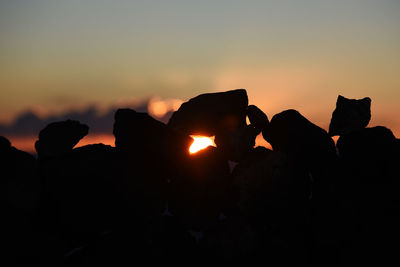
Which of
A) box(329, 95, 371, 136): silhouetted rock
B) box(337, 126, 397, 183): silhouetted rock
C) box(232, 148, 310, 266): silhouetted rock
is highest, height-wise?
box(329, 95, 371, 136): silhouetted rock

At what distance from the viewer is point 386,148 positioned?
757cm

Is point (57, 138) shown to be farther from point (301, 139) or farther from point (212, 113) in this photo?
point (301, 139)

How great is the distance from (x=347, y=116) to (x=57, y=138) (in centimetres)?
584

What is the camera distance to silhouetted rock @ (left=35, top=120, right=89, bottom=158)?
29.2ft

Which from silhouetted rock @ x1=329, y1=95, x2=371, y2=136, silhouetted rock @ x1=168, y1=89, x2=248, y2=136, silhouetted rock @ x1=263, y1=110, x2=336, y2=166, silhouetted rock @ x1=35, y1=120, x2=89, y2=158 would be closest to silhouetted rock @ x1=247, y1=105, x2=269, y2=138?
silhouetted rock @ x1=168, y1=89, x2=248, y2=136

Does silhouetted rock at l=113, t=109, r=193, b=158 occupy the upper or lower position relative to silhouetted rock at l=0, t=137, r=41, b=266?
upper

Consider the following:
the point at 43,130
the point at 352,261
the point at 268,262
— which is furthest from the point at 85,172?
the point at 352,261

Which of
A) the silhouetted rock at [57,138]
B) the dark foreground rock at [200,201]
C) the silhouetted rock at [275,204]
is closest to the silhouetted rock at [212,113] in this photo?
the dark foreground rock at [200,201]

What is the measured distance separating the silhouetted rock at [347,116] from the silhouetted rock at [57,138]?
5212 mm

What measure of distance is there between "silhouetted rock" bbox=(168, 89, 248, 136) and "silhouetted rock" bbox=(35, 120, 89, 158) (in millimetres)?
2009

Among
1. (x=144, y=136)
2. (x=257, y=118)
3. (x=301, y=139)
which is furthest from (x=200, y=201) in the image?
(x=257, y=118)

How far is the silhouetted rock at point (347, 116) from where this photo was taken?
8.77m

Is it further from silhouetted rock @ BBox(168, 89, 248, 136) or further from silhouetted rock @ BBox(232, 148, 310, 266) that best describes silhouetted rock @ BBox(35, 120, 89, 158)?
silhouetted rock @ BBox(232, 148, 310, 266)

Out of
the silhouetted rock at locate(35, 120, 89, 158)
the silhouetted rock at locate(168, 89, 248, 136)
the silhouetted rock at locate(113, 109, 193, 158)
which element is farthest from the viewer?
the silhouetted rock at locate(35, 120, 89, 158)
